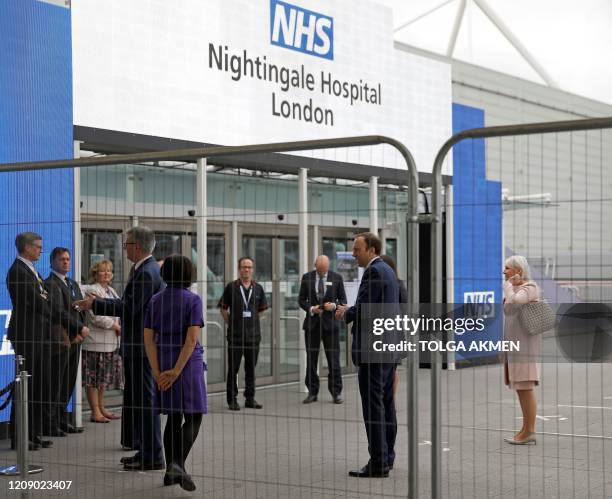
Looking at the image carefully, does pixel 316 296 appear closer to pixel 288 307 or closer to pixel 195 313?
pixel 288 307

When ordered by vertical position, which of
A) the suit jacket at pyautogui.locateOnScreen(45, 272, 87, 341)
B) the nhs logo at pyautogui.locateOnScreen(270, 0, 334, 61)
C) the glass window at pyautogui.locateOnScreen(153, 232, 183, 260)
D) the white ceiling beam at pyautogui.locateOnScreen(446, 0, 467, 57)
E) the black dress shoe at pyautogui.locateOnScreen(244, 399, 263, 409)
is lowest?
the black dress shoe at pyautogui.locateOnScreen(244, 399, 263, 409)

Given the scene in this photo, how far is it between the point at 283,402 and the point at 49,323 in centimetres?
208

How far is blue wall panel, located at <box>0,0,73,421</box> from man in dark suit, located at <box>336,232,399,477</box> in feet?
10.4

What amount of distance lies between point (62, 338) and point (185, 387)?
5.06 feet

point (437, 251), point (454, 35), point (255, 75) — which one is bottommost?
point (437, 251)

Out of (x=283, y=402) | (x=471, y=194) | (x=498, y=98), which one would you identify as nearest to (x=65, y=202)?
(x=283, y=402)

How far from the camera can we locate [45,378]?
7.50 metres

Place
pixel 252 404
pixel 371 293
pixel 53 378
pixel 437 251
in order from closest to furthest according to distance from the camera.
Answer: pixel 437 251 < pixel 371 293 < pixel 252 404 < pixel 53 378

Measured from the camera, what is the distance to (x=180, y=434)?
269 inches

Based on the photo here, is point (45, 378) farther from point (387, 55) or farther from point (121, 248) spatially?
point (387, 55)

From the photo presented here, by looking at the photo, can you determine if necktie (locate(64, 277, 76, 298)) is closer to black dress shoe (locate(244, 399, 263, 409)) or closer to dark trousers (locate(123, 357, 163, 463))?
dark trousers (locate(123, 357, 163, 463))

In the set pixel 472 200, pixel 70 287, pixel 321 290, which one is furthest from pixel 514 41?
pixel 70 287

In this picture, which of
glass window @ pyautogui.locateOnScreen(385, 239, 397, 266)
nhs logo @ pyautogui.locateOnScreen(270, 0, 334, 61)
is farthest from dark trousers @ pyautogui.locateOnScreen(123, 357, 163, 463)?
glass window @ pyautogui.locateOnScreen(385, 239, 397, 266)

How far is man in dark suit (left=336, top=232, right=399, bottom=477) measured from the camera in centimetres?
657
